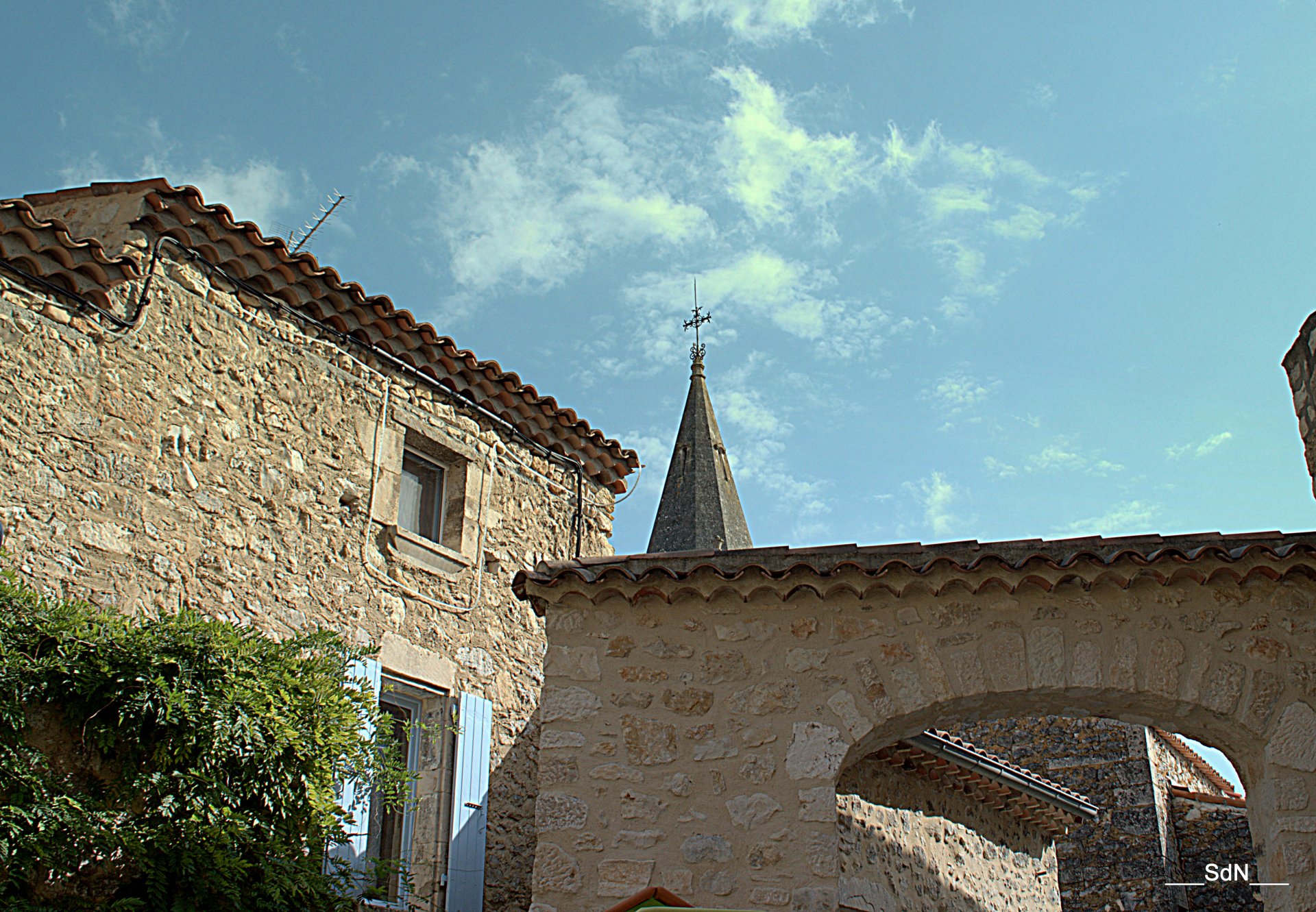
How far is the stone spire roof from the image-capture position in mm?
21547

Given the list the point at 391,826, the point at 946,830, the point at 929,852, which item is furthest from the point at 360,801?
the point at 946,830

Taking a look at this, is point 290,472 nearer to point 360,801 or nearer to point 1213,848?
point 360,801

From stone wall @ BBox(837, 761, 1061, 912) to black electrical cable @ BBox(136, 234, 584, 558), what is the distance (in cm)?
297

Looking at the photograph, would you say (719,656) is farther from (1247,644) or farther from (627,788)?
(1247,644)

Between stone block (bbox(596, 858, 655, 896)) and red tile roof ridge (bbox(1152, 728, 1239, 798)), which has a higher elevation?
red tile roof ridge (bbox(1152, 728, 1239, 798))

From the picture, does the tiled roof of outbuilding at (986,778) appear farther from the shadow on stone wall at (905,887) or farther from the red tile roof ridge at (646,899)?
the red tile roof ridge at (646,899)

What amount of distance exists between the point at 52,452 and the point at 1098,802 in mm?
10154

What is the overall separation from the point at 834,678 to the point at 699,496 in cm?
1634

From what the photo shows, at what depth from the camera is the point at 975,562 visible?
5629 mm

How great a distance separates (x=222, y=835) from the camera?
17.0 ft

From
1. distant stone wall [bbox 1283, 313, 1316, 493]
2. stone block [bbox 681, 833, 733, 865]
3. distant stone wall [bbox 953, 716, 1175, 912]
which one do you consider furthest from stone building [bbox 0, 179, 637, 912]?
distant stone wall [bbox 953, 716, 1175, 912]

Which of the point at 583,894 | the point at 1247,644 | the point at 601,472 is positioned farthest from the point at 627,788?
the point at 601,472

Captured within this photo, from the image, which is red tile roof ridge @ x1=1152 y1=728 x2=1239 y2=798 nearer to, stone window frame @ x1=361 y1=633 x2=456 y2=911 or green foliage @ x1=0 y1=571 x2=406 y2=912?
stone window frame @ x1=361 y1=633 x2=456 y2=911

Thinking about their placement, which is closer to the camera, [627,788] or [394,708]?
[627,788]
